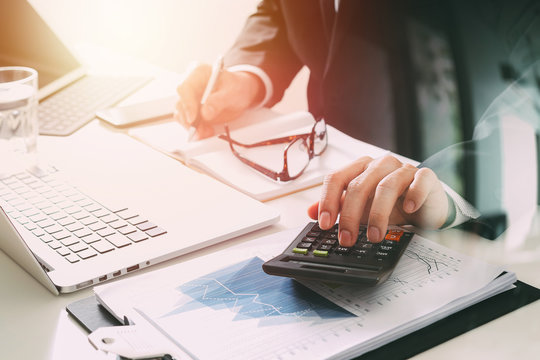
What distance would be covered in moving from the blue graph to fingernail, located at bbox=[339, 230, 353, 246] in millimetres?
66

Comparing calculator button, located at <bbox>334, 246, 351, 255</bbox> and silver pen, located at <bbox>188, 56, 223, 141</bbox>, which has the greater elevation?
silver pen, located at <bbox>188, 56, 223, 141</bbox>

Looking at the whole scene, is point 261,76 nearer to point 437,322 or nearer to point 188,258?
point 188,258

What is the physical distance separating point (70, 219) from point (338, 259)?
0.36 m

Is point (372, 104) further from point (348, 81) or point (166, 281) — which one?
point (166, 281)

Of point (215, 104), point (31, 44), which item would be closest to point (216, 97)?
point (215, 104)

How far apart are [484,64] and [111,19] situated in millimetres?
2468

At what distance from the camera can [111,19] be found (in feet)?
10.5

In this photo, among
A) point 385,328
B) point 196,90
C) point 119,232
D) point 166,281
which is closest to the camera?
point 385,328

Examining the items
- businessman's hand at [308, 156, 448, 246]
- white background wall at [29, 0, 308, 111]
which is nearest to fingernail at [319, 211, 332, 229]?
businessman's hand at [308, 156, 448, 246]

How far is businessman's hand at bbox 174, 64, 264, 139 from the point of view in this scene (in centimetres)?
116

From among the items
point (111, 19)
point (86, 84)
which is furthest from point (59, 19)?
point (86, 84)

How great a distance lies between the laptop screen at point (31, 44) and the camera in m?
1.42

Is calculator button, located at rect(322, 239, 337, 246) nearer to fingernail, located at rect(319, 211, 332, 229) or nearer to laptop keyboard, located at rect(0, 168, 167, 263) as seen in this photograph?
fingernail, located at rect(319, 211, 332, 229)

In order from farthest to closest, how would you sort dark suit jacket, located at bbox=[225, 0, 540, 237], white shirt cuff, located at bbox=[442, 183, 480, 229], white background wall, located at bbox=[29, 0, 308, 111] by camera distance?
white background wall, located at bbox=[29, 0, 308, 111] < dark suit jacket, located at bbox=[225, 0, 540, 237] < white shirt cuff, located at bbox=[442, 183, 480, 229]
